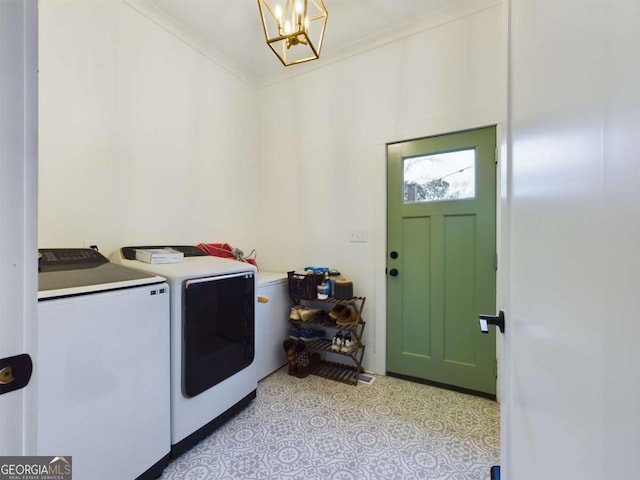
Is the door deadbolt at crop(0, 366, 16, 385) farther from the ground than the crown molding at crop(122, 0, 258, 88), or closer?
closer

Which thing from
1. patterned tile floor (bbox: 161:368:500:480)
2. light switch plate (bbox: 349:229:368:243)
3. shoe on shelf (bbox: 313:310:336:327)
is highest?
light switch plate (bbox: 349:229:368:243)

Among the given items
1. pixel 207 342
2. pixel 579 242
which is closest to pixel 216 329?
pixel 207 342

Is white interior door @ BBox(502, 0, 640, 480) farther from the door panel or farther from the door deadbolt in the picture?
the door panel

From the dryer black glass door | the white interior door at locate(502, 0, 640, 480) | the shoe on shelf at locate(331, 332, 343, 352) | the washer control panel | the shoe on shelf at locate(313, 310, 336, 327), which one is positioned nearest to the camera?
the white interior door at locate(502, 0, 640, 480)

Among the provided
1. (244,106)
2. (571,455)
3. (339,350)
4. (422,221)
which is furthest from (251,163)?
(571,455)

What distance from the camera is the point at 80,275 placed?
1274mm

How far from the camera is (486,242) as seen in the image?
2.03m

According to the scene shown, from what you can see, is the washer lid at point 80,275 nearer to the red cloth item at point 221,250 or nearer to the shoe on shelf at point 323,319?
the red cloth item at point 221,250

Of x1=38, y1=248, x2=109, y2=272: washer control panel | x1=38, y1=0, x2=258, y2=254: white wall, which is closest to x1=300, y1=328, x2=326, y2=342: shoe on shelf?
x1=38, y1=0, x2=258, y2=254: white wall

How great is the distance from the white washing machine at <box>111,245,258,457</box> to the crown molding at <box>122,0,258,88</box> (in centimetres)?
180

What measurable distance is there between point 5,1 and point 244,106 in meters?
2.81

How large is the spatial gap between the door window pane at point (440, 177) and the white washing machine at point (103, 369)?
1997 mm

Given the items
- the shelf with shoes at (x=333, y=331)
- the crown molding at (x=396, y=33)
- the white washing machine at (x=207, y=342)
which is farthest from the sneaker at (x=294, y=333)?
the crown molding at (x=396, y=33)

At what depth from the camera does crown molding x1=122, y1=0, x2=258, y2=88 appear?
204 centimetres
